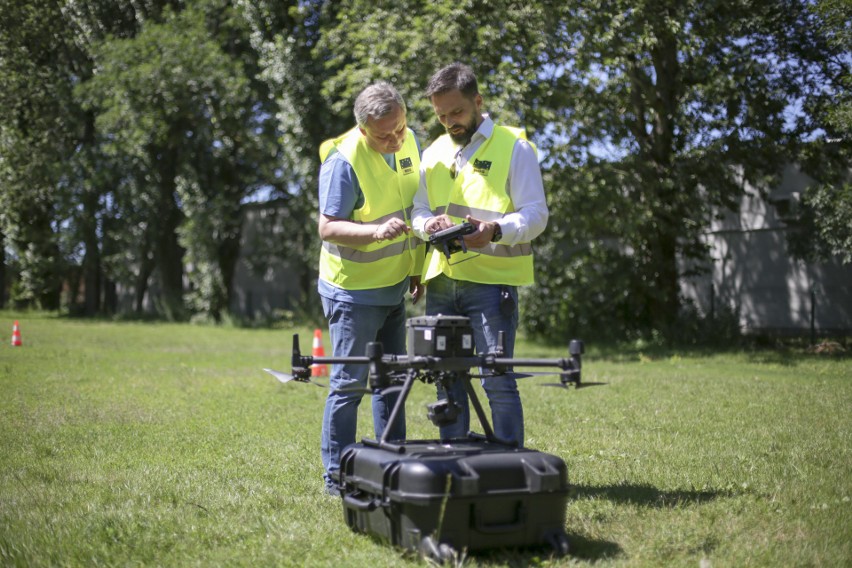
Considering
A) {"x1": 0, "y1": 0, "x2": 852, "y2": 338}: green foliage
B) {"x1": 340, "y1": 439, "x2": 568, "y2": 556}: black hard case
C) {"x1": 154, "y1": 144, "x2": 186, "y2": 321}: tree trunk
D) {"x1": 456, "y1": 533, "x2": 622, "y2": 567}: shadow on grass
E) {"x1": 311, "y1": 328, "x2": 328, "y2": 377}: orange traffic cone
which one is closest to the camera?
{"x1": 340, "y1": 439, "x2": 568, "y2": 556}: black hard case

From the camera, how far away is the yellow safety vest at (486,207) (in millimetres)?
5008

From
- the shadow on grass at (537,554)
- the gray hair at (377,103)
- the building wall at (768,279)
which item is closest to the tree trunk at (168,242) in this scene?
the building wall at (768,279)

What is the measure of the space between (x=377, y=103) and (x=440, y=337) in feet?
5.01

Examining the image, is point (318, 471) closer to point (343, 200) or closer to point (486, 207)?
point (343, 200)

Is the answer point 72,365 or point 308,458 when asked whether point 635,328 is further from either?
point 308,458

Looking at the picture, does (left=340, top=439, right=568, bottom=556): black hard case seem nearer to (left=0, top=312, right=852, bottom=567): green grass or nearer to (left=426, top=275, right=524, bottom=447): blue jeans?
(left=0, top=312, right=852, bottom=567): green grass

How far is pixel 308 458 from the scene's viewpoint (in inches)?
253

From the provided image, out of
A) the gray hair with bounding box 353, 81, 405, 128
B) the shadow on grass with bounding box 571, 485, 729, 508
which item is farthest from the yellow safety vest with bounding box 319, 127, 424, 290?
the shadow on grass with bounding box 571, 485, 729, 508

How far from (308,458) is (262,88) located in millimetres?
24312

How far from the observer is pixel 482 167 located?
5.03 metres

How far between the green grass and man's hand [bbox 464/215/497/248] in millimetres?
1500

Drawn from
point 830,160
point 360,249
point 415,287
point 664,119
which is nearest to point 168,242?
point 664,119

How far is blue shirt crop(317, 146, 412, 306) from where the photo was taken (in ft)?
17.0

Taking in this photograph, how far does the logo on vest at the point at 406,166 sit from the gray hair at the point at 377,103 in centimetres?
Result: 36
